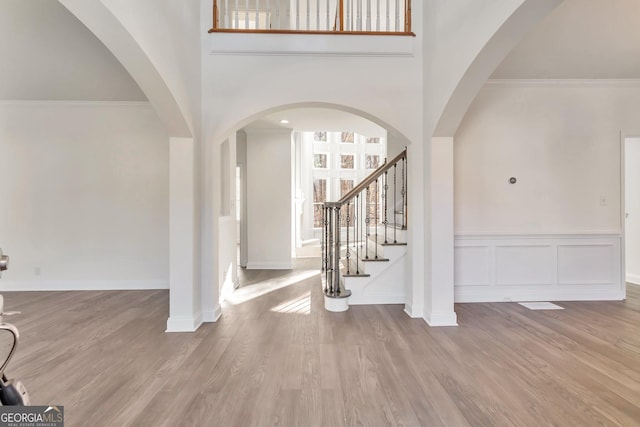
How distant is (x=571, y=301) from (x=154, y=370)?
4.77 meters

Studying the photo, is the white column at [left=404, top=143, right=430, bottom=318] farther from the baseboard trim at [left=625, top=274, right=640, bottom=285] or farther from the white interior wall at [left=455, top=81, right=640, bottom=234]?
the baseboard trim at [left=625, top=274, right=640, bottom=285]

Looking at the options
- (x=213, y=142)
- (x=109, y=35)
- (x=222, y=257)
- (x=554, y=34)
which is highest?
(x=554, y=34)

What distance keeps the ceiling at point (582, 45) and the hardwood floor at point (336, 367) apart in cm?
290

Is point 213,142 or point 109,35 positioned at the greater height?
point 109,35

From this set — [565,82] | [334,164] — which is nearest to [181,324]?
[565,82]

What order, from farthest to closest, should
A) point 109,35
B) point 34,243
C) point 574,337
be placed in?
point 34,243 < point 574,337 < point 109,35

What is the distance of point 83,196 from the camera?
4559mm

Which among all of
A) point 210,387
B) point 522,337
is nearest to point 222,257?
point 210,387

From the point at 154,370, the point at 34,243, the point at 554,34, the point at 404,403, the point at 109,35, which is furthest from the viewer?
the point at 34,243

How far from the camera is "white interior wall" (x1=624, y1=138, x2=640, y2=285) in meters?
4.72

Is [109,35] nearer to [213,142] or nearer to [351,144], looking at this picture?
[213,142]

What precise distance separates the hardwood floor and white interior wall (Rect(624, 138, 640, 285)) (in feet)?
5.39

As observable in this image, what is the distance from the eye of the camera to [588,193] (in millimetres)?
3967

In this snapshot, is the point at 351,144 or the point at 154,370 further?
the point at 351,144
